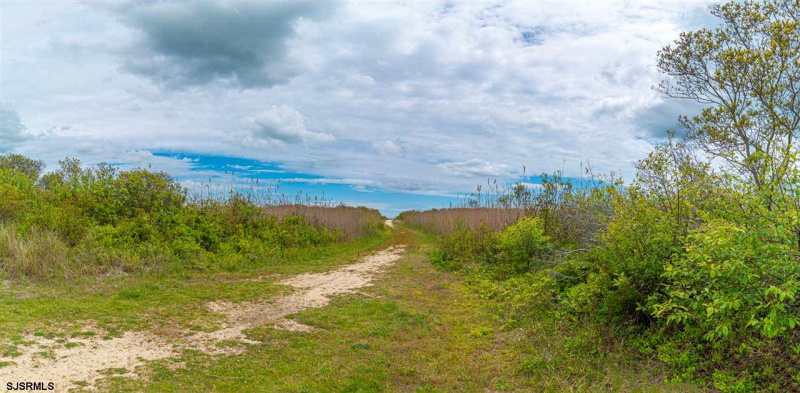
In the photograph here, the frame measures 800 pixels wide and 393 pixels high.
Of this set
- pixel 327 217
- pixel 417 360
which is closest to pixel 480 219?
pixel 327 217

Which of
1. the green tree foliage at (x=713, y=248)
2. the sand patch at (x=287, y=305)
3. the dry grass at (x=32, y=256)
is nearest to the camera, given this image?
the green tree foliage at (x=713, y=248)

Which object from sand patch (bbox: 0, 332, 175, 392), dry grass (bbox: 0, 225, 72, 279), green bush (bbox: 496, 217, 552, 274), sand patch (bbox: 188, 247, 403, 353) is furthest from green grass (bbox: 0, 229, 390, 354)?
green bush (bbox: 496, 217, 552, 274)

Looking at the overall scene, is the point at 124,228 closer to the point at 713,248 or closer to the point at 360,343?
the point at 360,343

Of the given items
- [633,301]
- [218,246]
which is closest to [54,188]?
[218,246]

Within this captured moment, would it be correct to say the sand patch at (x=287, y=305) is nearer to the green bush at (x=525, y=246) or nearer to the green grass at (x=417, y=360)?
the green grass at (x=417, y=360)

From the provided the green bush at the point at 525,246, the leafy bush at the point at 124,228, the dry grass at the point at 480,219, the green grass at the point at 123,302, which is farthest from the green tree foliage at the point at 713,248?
the leafy bush at the point at 124,228

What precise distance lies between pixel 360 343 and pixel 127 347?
3.33m

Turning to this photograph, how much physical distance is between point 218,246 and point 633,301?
12.0 metres

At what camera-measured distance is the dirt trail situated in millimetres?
5133

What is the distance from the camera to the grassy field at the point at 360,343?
17.4ft

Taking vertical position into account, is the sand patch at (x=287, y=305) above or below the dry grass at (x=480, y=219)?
below

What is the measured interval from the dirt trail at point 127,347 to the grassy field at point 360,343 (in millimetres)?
224

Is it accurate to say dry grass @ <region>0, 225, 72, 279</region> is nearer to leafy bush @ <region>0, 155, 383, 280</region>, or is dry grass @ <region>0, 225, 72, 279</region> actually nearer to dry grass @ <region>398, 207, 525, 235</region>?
leafy bush @ <region>0, 155, 383, 280</region>

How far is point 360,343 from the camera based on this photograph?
6.83m
